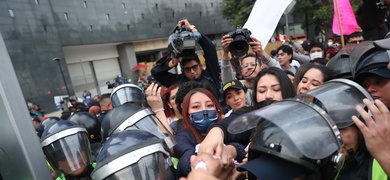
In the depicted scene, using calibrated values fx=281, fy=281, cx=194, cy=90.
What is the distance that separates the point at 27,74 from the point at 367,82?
20750 millimetres

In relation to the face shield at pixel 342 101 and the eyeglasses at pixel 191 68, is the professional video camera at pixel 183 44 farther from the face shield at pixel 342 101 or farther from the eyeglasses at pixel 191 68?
the face shield at pixel 342 101

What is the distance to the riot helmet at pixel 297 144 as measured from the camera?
916mm

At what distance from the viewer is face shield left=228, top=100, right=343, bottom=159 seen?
35.9 inches

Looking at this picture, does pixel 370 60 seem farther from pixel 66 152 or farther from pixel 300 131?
pixel 66 152

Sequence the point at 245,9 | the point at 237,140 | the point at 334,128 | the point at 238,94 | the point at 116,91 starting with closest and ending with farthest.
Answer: the point at 334,128 → the point at 237,140 → the point at 238,94 → the point at 116,91 → the point at 245,9

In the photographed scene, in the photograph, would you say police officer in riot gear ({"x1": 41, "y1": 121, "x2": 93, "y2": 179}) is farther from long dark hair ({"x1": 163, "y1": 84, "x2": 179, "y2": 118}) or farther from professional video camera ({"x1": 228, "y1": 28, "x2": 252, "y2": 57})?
professional video camera ({"x1": 228, "y1": 28, "x2": 252, "y2": 57})

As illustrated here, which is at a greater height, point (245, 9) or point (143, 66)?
point (245, 9)

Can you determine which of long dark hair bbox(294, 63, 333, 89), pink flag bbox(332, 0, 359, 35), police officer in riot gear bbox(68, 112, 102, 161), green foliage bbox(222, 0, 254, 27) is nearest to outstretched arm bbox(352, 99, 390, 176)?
long dark hair bbox(294, 63, 333, 89)

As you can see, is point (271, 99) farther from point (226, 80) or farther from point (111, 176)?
point (226, 80)

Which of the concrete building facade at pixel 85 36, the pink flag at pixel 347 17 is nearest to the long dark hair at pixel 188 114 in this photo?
the pink flag at pixel 347 17

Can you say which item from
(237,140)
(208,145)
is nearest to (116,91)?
(237,140)

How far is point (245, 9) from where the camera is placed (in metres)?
23.4

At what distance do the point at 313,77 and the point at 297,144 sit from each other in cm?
145

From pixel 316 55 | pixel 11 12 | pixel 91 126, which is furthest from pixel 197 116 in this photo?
pixel 11 12
